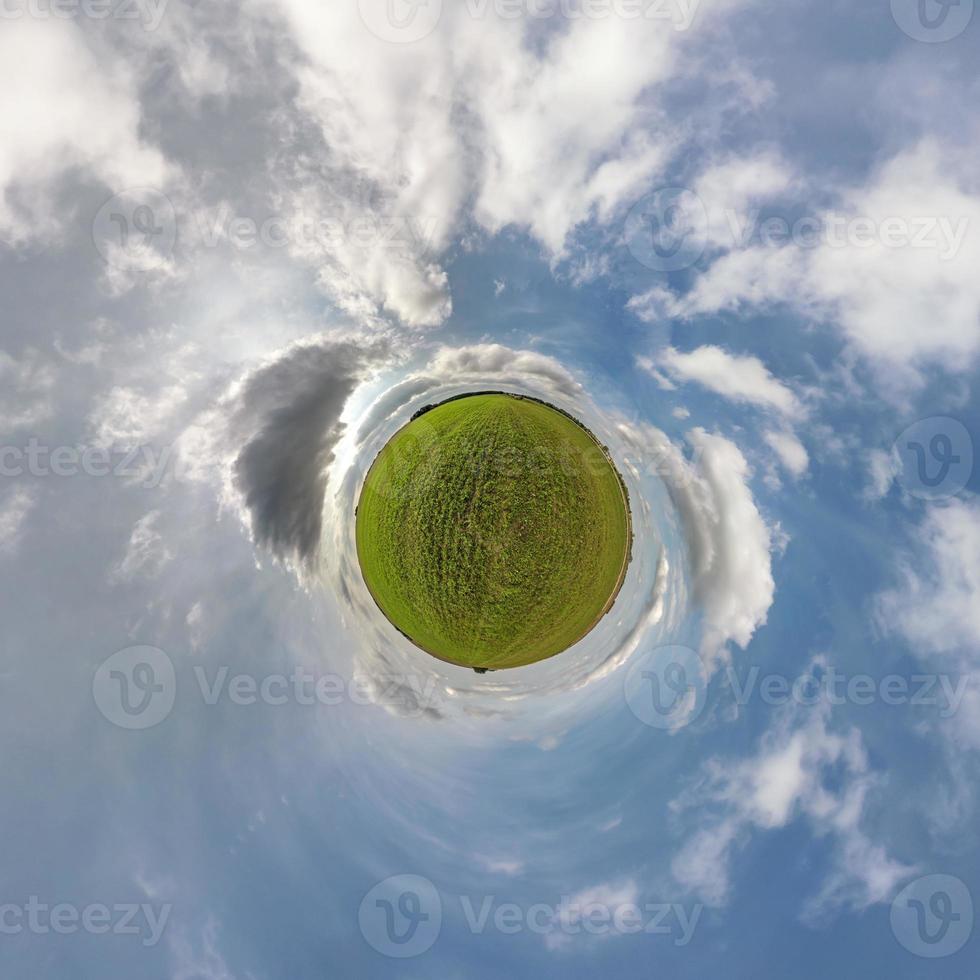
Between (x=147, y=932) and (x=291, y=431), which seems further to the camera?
(x=291, y=431)

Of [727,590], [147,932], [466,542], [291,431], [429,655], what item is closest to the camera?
[147,932]

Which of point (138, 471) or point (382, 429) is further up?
point (382, 429)

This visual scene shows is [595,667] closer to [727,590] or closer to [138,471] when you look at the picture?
[727,590]

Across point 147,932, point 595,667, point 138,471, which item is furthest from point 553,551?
point 147,932

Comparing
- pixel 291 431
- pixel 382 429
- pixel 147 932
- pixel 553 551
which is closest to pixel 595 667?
pixel 553 551

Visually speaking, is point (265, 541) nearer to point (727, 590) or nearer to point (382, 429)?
point (382, 429)

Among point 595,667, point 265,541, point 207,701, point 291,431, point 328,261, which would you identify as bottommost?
point 207,701

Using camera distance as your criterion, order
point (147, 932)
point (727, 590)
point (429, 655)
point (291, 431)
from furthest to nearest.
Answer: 1. point (429, 655)
2. point (291, 431)
3. point (727, 590)
4. point (147, 932)
